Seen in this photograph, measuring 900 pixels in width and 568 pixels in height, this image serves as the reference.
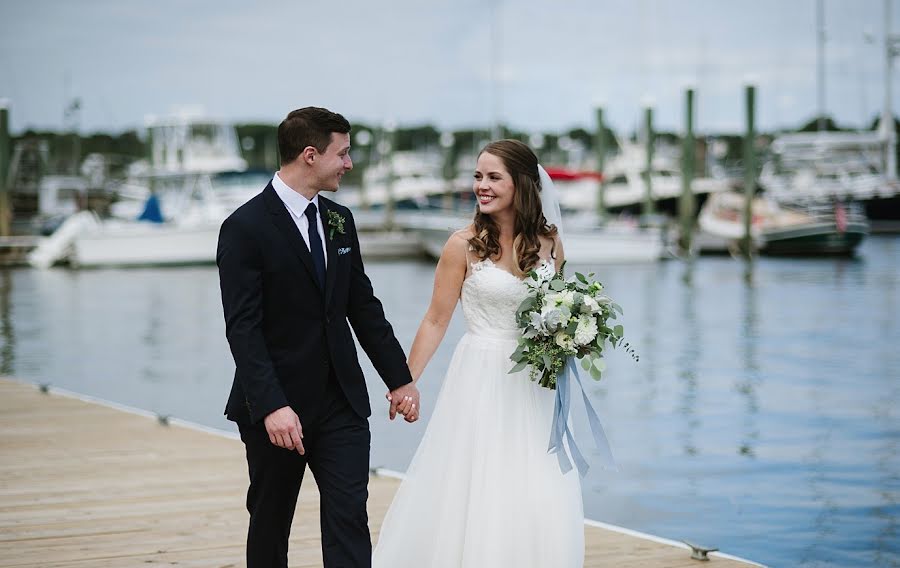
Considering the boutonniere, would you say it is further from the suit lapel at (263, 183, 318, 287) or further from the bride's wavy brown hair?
the bride's wavy brown hair

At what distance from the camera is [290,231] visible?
14.2 feet

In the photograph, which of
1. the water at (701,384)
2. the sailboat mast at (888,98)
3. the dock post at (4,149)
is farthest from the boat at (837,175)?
the dock post at (4,149)

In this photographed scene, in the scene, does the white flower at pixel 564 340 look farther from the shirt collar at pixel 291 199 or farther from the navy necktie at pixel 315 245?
the shirt collar at pixel 291 199

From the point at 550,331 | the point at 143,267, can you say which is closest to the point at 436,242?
the point at 143,267

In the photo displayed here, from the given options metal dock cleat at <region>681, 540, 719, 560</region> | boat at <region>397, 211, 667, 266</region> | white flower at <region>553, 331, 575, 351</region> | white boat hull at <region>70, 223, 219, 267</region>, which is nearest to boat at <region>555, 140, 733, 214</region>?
boat at <region>397, 211, 667, 266</region>

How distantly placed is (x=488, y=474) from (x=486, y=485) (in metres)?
0.04

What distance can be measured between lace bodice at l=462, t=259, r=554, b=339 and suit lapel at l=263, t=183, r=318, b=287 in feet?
3.12

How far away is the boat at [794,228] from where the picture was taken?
144 feet

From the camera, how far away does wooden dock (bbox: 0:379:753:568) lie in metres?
5.87

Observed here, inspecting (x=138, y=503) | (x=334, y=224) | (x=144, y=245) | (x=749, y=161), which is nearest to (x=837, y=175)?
(x=749, y=161)

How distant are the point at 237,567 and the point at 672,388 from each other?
1000cm

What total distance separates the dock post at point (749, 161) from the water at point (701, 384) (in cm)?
558

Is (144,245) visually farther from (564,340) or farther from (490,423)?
(564,340)

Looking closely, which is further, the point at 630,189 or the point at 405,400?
the point at 630,189
